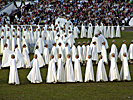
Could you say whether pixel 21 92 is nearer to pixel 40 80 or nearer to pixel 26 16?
pixel 40 80

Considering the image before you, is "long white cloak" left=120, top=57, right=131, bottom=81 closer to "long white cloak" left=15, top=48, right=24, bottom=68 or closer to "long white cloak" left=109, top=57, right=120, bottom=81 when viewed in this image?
"long white cloak" left=109, top=57, right=120, bottom=81

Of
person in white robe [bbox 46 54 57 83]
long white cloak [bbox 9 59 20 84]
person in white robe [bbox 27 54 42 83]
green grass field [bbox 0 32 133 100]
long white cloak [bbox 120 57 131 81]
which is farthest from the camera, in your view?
long white cloak [bbox 120 57 131 81]

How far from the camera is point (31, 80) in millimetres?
14367

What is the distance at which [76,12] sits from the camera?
35000mm

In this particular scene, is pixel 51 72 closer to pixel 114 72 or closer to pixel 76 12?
pixel 114 72

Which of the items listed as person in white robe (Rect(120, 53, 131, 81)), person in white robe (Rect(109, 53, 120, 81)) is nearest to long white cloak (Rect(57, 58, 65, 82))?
person in white robe (Rect(109, 53, 120, 81))

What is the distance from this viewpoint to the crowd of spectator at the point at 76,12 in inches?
1287

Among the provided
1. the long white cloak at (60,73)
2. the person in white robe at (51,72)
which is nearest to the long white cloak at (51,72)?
the person in white robe at (51,72)

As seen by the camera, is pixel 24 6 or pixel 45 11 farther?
pixel 24 6

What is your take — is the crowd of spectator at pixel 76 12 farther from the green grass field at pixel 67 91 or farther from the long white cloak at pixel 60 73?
the green grass field at pixel 67 91

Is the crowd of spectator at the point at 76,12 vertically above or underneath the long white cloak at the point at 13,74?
above

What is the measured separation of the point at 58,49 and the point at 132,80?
5208mm

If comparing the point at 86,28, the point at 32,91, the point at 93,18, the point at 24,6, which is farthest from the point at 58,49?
the point at 24,6

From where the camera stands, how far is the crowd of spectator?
32688mm
